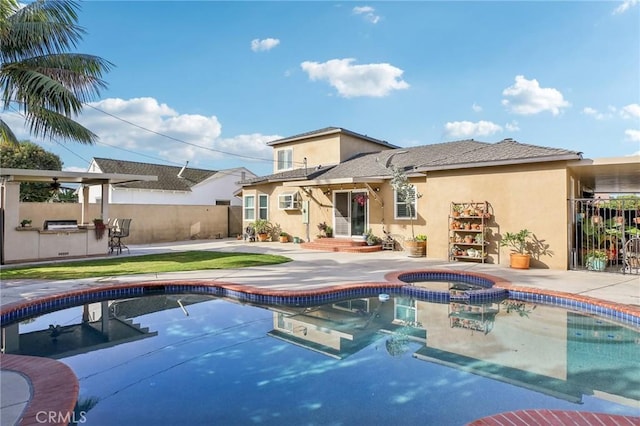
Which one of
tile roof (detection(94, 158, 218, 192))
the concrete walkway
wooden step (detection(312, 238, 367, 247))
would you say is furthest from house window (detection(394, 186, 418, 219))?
tile roof (detection(94, 158, 218, 192))

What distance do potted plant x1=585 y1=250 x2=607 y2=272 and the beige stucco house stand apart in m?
0.55

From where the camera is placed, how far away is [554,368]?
4980 mm

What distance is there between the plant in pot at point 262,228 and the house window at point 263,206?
0.55 metres

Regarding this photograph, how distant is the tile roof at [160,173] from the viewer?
28797 mm

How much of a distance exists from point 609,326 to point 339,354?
5.01 metres

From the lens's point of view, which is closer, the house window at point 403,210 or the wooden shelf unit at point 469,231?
the wooden shelf unit at point 469,231

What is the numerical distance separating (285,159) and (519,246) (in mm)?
15920

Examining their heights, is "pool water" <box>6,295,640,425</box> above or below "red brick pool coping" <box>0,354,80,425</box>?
below

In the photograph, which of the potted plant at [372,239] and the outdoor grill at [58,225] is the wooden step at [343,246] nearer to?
the potted plant at [372,239]

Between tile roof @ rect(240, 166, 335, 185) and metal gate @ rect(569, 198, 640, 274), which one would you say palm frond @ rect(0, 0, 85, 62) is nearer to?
tile roof @ rect(240, 166, 335, 185)

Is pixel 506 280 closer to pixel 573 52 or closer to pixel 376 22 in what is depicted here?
pixel 573 52

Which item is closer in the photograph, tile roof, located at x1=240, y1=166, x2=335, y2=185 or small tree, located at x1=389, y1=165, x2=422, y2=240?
small tree, located at x1=389, y1=165, x2=422, y2=240

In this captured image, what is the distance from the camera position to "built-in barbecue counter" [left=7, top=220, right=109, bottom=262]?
506 inches

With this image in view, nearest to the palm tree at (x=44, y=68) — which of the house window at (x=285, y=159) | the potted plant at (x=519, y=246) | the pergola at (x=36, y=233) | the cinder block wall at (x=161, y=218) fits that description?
the pergola at (x=36, y=233)
